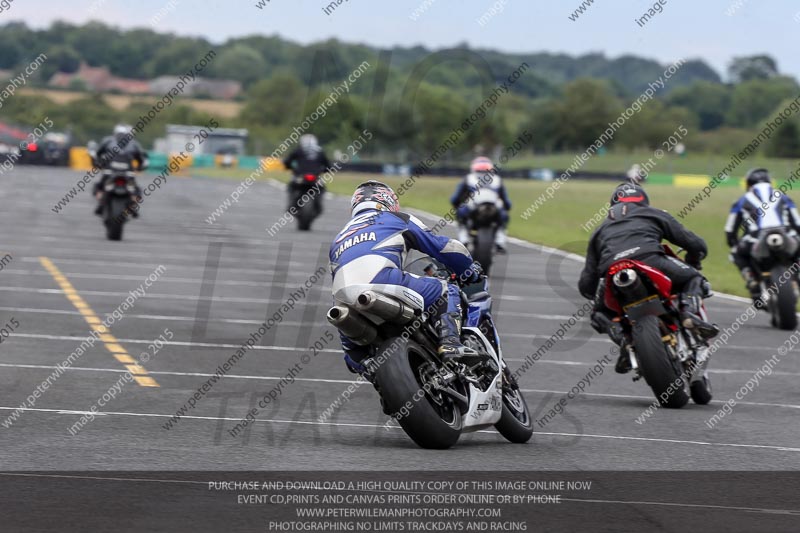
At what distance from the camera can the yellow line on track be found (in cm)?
1166

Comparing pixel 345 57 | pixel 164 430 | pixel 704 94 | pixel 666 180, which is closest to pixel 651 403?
pixel 164 430

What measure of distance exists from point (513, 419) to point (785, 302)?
27.9 ft

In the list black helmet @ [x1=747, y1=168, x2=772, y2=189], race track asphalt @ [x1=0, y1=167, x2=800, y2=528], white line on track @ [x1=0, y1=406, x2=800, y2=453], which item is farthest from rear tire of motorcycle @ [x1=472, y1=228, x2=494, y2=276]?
white line on track @ [x1=0, y1=406, x2=800, y2=453]

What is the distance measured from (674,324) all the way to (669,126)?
123424 millimetres

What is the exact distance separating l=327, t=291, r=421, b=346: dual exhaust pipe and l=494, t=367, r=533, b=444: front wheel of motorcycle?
0.95 m

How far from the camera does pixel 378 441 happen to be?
28.9ft

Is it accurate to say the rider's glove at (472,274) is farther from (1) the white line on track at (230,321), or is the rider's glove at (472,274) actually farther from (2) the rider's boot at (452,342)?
(1) the white line on track at (230,321)

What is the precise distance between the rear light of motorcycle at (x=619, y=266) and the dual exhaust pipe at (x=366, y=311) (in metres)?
2.95

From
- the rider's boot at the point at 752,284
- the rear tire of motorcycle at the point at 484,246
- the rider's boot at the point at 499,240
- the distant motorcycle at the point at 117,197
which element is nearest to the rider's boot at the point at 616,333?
the rider's boot at the point at 752,284

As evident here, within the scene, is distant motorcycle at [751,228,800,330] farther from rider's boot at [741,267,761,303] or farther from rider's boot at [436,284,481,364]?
rider's boot at [436,284,481,364]

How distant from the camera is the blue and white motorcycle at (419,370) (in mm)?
8195

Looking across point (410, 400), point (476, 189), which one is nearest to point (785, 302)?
point (476, 189)

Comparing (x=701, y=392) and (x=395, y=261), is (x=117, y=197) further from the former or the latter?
(x=395, y=261)

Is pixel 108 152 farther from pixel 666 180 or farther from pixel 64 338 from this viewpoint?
pixel 666 180
